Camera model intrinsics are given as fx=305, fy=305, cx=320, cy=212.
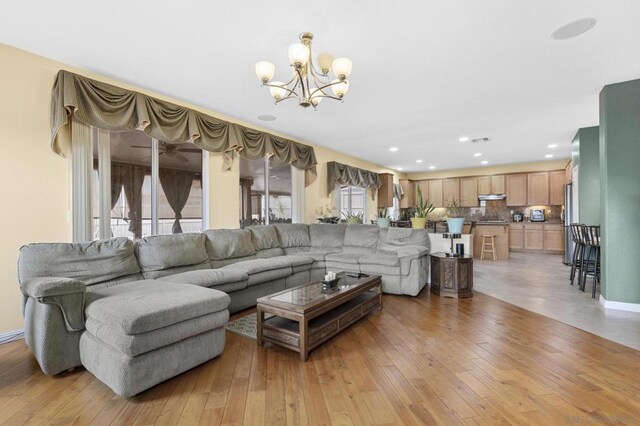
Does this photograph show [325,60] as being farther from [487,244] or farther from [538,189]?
[538,189]

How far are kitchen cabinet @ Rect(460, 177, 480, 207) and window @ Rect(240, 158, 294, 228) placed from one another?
646cm

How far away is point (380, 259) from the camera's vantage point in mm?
4336

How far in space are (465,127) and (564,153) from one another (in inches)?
164

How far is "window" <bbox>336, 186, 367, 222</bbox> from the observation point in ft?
26.6

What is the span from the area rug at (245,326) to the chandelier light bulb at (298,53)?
236 cm

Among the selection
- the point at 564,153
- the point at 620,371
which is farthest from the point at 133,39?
the point at 564,153

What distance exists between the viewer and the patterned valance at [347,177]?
6.83 m

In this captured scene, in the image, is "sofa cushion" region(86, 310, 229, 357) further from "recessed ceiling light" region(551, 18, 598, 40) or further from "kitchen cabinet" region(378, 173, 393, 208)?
"kitchen cabinet" region(378, 173, 393, 208)

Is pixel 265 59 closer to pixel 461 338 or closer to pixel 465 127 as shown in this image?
pixel 461 338

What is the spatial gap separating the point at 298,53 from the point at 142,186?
9.16 feet

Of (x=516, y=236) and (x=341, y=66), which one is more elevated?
(x=341, y=66)

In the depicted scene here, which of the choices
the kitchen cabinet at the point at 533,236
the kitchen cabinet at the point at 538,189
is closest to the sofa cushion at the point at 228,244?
the kitchen cabinet at the point at 533,236

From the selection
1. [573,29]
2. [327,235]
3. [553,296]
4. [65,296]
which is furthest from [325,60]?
[553,296]

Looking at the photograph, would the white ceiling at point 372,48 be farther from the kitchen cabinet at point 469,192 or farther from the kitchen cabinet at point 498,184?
the kitchen cabinet at point 469,192
